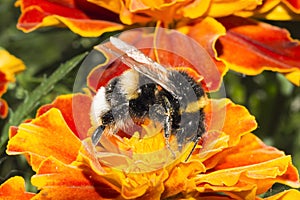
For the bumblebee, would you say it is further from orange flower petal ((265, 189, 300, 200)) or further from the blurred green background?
the blurred green background

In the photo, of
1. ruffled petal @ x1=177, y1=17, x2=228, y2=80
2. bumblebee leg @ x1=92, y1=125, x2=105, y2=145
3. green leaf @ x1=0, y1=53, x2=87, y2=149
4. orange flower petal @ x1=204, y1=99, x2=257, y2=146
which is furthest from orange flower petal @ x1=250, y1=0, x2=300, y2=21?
bumblebee leg @ x1=92, y1=125, x2=105, y2=145

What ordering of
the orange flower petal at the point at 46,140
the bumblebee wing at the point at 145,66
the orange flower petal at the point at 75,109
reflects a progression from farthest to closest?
the orange flower petal at the point at 75,109 < the orange flower petal at the point at 46,140 < the bumblebee wing at the point at 145,66

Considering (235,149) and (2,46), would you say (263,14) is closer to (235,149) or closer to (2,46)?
(235,149)

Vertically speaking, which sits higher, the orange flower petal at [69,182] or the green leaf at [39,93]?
the orange flower petal at [69,182]

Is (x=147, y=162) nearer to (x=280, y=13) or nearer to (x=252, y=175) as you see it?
(x=252, y=175)

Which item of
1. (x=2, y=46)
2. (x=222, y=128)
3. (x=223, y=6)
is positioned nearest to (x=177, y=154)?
(x=222, y=128)

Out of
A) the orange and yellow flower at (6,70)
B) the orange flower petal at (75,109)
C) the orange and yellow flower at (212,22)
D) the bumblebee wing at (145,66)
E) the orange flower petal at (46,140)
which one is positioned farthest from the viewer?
the orange and yellow flower at (6,70)

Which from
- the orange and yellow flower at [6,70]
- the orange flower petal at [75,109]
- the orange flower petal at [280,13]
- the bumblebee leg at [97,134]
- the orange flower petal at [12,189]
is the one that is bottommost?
the orange and yellow flower at [6,70]

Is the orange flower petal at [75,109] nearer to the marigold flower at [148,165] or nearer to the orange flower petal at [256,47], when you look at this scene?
the marigold flower at [148,165]

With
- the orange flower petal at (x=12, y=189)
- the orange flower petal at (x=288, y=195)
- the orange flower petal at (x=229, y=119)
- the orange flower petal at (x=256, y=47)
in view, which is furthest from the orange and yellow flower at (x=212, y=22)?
the orange flower petal at (x=12, y=189)
